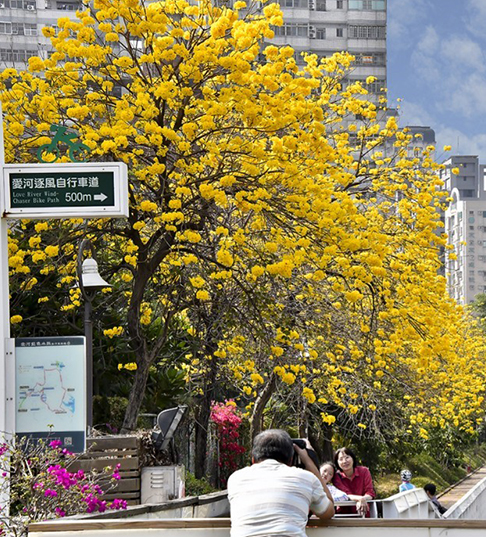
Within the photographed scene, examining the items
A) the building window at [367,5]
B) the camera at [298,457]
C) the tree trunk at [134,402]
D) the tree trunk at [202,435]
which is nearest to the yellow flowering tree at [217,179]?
the tree trunk at [134,402]

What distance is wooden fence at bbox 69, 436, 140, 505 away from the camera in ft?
43.4

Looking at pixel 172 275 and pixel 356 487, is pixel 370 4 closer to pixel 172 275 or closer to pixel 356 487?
pixel 172 275

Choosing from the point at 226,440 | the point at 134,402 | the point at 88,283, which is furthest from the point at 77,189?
the point at 226,440

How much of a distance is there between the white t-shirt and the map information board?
3.52 m

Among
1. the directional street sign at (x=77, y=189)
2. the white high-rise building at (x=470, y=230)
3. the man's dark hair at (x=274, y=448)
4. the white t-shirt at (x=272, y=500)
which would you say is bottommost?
the white t-shirt at (x=272, y=500)

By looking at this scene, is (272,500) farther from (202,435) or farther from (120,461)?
(202,435)

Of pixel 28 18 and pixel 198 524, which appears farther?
pixel 28 18

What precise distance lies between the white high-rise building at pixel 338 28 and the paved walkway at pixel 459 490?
178ft

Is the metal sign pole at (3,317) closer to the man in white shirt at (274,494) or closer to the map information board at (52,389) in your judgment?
the map information board at (52,389)

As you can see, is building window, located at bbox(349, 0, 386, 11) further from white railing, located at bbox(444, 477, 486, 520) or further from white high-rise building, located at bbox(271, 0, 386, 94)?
white railing, located at bbox(444, 477, 486, 520)

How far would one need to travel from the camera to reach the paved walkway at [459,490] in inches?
1272

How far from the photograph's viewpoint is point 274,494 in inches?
231

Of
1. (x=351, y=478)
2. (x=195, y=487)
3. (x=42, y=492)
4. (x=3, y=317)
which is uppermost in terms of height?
(x=3, y=317)

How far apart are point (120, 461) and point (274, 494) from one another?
25.8 feet
